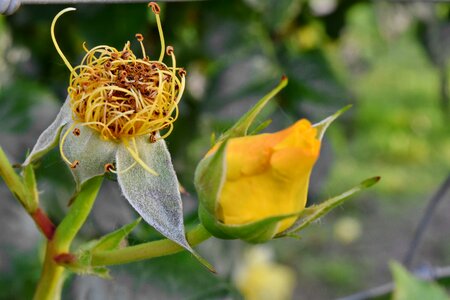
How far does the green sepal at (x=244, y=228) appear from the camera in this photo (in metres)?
0.35

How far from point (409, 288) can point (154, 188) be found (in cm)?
30

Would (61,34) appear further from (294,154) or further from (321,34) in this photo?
(294,154)

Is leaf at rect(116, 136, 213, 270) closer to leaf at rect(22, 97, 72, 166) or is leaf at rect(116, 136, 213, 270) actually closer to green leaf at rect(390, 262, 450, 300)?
leaf at rect(22, 97, 72, 166)

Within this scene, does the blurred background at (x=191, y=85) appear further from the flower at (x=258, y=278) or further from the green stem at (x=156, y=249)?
the flower at (x=258, y=278)

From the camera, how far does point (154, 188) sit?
15.1 inches

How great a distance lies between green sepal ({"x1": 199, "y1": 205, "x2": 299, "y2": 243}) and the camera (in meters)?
0.35

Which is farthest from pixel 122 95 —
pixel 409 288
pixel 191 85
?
pixel 191 85

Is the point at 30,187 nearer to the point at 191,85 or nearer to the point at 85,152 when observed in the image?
the point at 85,152

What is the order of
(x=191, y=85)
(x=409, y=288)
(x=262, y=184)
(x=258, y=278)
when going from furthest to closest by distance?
(x=258, y=278)
(x=191, y=85)
(x=409, y=288)
(x=262, y=184)

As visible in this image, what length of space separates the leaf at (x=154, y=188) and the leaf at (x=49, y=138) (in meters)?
0.03

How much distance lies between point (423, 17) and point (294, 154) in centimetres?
75

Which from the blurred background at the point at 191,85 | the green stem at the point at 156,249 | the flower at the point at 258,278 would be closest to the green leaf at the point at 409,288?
the blurred background at the point at 191,85

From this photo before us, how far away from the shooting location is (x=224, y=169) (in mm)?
353

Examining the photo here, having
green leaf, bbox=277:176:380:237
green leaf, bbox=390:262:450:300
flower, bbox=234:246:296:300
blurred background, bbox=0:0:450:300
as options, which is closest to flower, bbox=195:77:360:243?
green leaf, bbox=277:176:380:237
